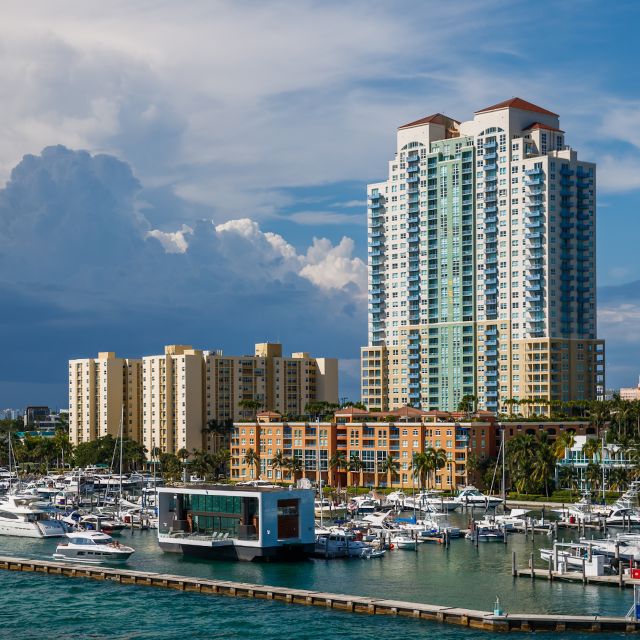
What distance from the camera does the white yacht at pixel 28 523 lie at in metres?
136

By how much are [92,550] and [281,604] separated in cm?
3036

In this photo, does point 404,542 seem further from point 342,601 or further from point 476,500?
point 476,500

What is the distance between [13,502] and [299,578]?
168 ft

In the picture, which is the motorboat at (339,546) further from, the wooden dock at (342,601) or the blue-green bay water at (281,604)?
the wooden dock at (342,601)

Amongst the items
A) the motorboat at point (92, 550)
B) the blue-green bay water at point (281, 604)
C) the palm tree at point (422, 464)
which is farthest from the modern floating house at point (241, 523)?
the palm tree at point (422, 464)

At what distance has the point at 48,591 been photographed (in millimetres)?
100250

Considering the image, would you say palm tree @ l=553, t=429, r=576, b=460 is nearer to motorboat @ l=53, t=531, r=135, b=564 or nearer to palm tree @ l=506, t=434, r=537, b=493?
palm tree @ l=506, t=434, r=537, b=493

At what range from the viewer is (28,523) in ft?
446

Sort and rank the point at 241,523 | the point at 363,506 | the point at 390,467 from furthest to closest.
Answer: the point at 390,467, the point at 363,506, the point at 241,523

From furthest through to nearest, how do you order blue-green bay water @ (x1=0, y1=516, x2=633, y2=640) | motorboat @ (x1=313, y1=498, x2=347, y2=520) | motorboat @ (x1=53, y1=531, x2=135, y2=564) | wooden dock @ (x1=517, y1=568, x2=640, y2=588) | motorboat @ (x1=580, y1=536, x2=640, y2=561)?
1. motorboat @ (x1=313, y1=498, x2=347, y2=520)
2. motorboat @ (x1=53, y1=531, x2=135, y2=564)
3. motorboat @ (x1=580, y1=536, x2=640, y2=561)
4. wooden dock @ (x1=517, y1=568, x2=640, y2=588)
5. blue-green bay water @ (x1=0, y1=516, x2=633, y2=640)

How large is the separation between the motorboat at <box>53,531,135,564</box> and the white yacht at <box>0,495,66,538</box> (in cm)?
1840

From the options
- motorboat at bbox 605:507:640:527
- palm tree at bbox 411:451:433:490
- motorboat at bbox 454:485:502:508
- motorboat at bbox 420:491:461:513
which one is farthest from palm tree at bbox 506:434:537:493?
motorboat at bbox 605:507:640:527

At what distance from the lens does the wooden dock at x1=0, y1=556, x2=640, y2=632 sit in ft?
264

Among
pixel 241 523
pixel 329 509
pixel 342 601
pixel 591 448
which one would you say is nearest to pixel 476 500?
pixel 591 448
